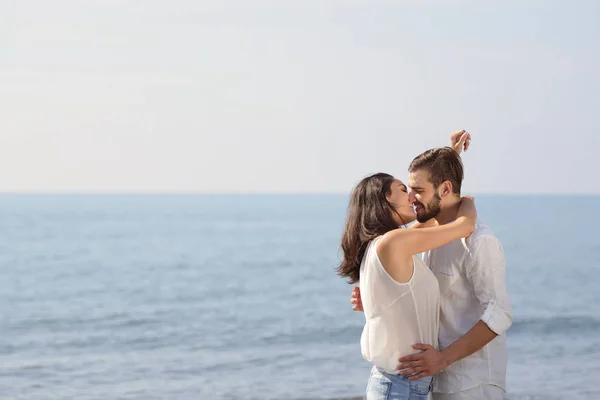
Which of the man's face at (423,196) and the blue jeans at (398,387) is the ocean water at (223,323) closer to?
the man's face at (423,196)

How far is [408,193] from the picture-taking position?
144 inches

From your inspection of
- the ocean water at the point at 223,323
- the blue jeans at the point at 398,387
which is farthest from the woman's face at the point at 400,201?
the ocean water at the point at 223,323

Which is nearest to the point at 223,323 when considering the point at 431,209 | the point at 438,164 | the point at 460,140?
the point at 460,140

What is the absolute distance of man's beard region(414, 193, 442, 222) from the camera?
3.68 m

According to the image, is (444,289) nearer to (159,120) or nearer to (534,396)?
(534,396)

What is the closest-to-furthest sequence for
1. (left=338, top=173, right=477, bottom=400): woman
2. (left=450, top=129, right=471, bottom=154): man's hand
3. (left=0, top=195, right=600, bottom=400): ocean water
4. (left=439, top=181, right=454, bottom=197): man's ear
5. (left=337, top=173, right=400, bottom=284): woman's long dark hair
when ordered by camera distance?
(left=338, top=173, right=477, bottom=400): woman, (left=337, top=173, right=400, bottom=284): woman's long dark hair, (left=439, top=181, right=454, bottom=197): man's ear, (left=450, top=129, right=471, bottom=154): man's hand, (left=0, top=195, right=600, bottom=400): ocean water

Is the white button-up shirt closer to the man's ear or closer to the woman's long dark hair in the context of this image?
the man's ear

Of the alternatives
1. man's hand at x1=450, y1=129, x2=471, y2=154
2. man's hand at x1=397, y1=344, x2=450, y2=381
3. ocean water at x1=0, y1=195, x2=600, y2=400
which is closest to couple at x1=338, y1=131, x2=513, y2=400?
man's hand at x1=397, y1=344, x2=450, y2=381

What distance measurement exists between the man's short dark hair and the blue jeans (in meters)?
0.84

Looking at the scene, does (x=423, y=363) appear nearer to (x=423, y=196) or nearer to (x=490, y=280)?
(x=490, y=280)

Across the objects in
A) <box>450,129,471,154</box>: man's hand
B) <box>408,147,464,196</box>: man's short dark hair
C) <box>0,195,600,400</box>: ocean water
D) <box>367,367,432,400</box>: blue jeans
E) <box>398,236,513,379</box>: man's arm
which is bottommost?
<box>0,195,600,400</box>: ocean water

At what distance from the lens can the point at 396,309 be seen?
346 cm

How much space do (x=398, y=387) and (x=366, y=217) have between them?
735 mm

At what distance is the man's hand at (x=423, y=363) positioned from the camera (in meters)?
3.44
